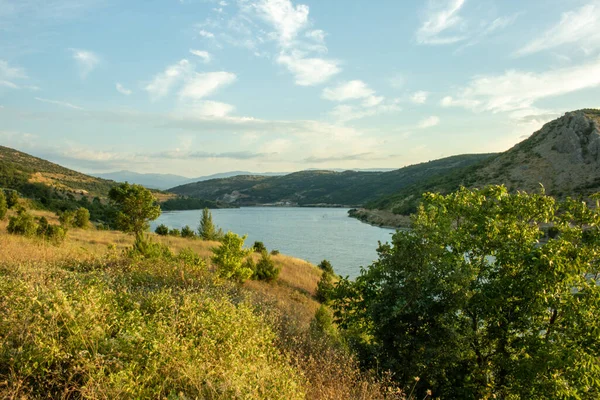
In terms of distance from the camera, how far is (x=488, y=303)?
7430mm

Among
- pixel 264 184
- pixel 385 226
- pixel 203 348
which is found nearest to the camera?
pixel 203 348

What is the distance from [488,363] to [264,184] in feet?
594

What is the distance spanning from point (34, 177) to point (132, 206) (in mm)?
62195

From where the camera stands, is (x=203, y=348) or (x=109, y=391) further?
(x=203, y=348)

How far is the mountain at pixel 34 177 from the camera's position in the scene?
63906mm

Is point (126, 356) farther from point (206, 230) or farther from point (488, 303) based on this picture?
point (206, 230)

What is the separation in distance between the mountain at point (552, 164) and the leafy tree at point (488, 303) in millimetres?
49687

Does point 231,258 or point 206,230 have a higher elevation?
point 231,258

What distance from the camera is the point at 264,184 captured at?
187125mm

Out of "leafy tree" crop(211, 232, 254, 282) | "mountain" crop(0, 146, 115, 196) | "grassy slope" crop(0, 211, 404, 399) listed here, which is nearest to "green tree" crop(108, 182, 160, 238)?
"leafy tree" crop(211, 232, 254, 282)

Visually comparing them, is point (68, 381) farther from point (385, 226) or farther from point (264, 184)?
point (264, 184)

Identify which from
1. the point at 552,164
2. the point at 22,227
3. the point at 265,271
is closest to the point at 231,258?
the point at 265,271

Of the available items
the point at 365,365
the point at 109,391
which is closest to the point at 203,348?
the point at 109,391

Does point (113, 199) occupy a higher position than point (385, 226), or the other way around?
point (113, 199)
